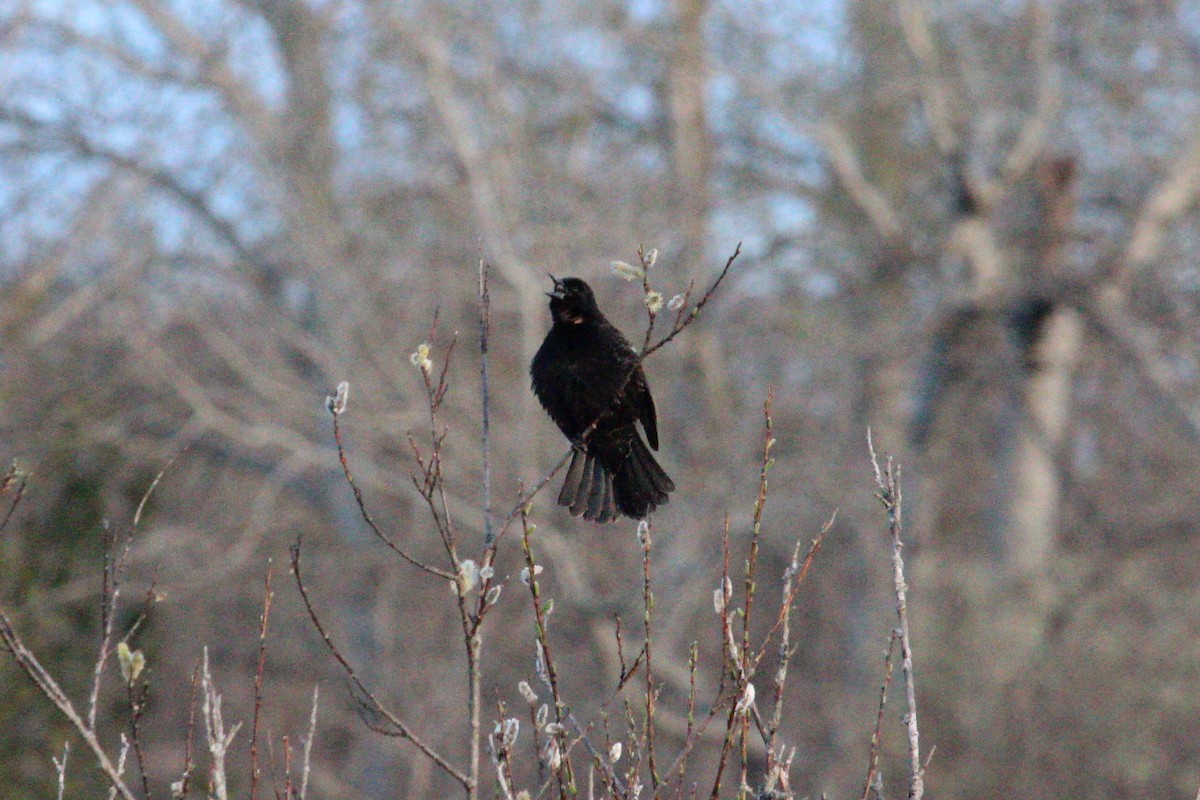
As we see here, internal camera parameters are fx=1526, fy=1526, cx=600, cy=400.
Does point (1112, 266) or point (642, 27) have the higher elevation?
point (642, 27)

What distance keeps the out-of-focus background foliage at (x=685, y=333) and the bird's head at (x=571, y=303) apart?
7.34 m

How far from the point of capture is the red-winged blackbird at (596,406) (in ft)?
13.9

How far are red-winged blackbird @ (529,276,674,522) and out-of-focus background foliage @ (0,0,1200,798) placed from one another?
7314mm

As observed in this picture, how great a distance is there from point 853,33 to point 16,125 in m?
8.41

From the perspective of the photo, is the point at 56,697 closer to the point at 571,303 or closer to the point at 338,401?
the point at 338,401

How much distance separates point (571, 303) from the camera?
14.9 feet

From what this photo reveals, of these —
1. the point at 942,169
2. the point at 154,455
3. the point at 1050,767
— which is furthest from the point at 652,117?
the point at 1050,767

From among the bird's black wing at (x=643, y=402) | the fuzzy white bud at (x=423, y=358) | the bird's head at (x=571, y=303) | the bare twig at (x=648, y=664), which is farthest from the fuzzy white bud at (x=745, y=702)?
the bird's head at (x=571, y=303)

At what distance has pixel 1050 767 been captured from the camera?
12.5 meters

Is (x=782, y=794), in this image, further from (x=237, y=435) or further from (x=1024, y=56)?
(x=1024, y=56)

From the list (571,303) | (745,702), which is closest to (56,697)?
(745,702)

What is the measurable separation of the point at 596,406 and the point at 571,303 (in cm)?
32

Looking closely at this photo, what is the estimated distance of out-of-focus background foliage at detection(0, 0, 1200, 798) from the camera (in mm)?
12836

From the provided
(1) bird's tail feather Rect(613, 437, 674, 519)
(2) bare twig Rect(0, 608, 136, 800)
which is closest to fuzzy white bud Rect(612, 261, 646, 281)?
(1) bird's tail feather Rect(613, 437, 674, 519)
